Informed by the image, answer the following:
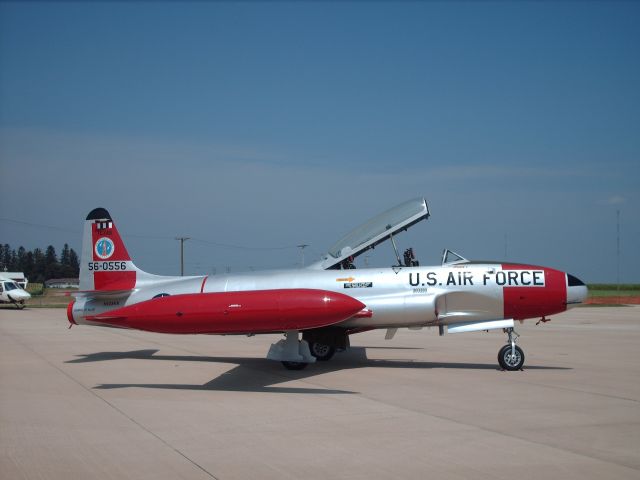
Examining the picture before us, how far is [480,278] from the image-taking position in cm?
A: 1324

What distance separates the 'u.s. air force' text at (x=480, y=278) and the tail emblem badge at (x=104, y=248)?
719 cm

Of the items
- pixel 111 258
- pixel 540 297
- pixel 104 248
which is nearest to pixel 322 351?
pixel 540 297

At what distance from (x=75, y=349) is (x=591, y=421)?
1373 centimetres

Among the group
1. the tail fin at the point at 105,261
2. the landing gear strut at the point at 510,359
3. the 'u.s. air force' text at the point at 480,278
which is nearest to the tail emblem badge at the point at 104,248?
the tail fin at the point at 105,261

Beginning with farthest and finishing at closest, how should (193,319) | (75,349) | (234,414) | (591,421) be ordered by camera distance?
(75,349) < (193,319) < (234,414) < (591,421)

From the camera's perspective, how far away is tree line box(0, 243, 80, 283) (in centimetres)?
14088

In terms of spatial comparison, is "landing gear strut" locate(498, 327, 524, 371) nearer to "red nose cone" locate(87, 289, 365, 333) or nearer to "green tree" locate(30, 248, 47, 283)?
"red nose cone" locate(87, 289, 365, 333)

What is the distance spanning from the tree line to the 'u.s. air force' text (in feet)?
442

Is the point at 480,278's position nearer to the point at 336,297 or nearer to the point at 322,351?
the point at 336,297

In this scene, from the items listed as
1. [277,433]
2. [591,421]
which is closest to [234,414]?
[277,433]

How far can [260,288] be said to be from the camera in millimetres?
13867

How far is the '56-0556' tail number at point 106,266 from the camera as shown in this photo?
1549 centimetres

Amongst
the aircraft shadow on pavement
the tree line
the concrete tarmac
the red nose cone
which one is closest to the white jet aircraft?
the red nose cone

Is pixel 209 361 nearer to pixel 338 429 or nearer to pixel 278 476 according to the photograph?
pixel 338 429
